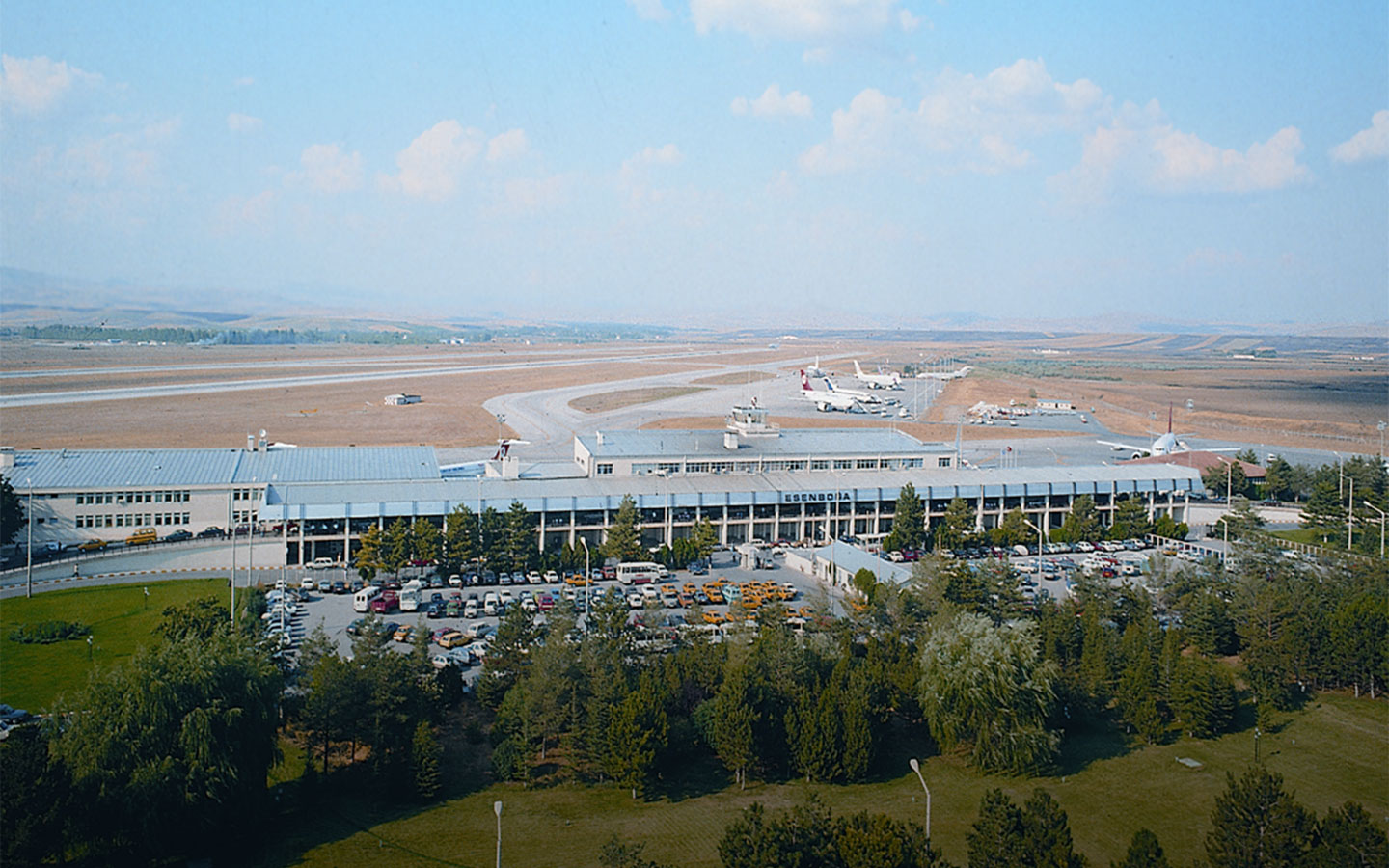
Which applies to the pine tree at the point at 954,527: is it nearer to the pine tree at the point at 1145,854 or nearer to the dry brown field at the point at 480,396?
the pine tree at the point at 1145,854

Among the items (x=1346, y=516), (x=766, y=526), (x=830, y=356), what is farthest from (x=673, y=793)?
(x=830, y=356)

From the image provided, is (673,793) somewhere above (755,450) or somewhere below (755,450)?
below

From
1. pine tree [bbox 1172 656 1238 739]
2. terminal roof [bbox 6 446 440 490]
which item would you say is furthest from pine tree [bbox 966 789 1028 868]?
terminal roof [bbox 6 446 440 490]

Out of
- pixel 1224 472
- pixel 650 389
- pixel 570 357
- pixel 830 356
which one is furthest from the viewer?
pixel 830 356

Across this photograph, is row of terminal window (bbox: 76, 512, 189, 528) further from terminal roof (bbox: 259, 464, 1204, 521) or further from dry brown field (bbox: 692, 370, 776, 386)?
dry brown field (bbox: 692, 370, 776, 386)

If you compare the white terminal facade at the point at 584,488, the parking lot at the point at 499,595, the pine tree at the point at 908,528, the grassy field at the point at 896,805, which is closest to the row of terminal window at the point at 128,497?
the white terminal facade at the point at 584,488

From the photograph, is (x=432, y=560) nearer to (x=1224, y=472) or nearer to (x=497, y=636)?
(x=497, y=636)

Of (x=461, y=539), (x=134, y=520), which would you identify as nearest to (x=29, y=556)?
(x=134, y=520)
